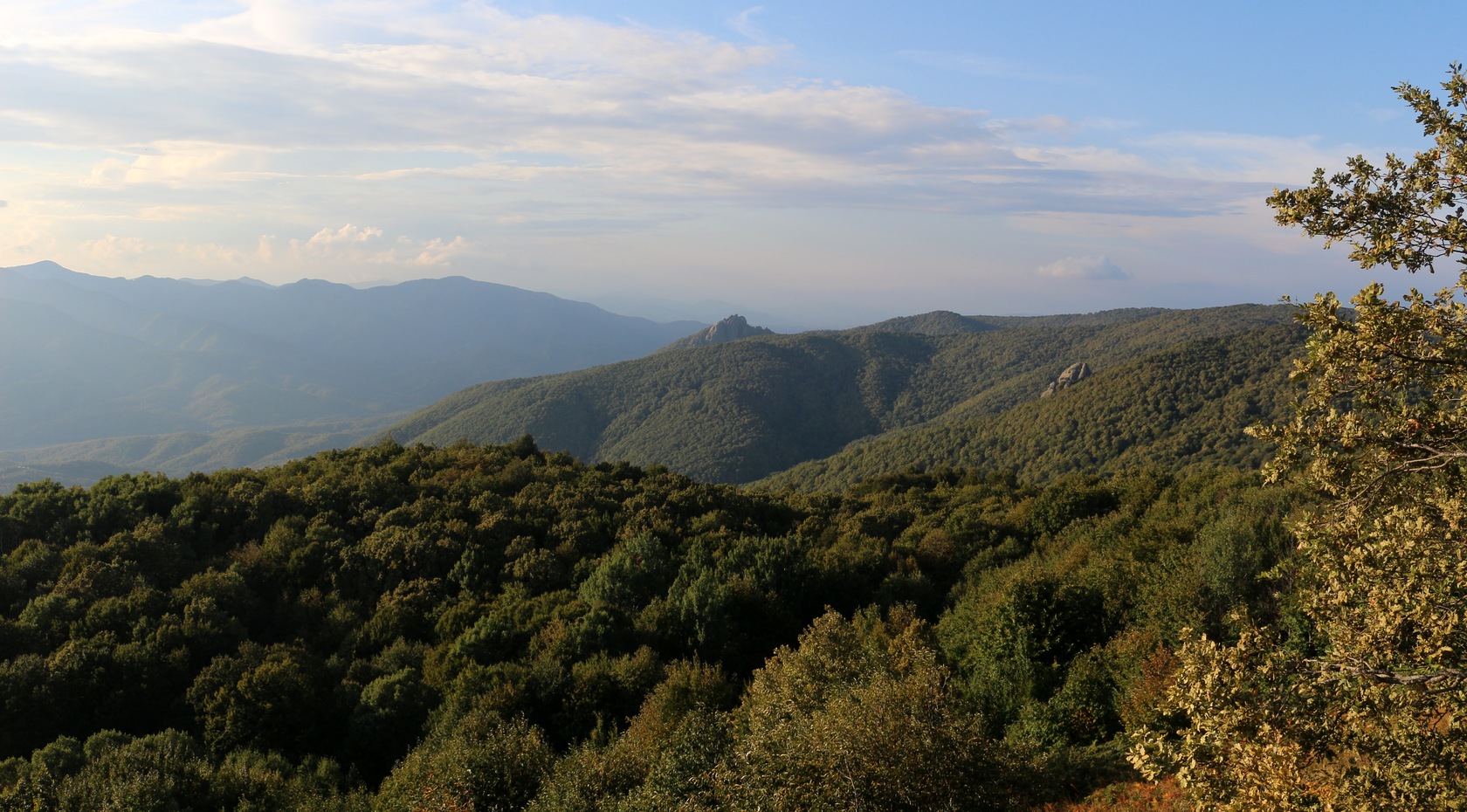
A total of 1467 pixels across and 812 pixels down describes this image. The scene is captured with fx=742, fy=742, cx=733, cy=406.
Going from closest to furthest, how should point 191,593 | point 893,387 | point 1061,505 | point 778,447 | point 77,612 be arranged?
point 77,612
point 191,593
point 1061,505
point 778,447
point 893,387

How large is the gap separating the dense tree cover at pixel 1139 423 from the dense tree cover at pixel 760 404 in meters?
35.3

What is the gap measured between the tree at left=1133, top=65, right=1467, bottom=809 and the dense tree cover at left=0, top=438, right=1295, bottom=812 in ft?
11.8

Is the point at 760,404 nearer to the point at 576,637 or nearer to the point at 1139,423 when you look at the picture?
the point at 1139,423

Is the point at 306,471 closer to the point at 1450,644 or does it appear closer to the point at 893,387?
the point at 1450,644

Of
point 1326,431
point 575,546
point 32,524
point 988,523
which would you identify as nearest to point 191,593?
point 32,524

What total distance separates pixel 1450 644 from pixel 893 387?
192348 mm

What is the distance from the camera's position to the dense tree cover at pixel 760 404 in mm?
153000

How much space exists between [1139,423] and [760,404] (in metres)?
99.8

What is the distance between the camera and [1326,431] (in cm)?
756

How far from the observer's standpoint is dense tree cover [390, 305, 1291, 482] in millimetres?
153000

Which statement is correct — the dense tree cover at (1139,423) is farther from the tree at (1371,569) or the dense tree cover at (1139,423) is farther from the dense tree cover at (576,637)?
the tree at (1371,569)

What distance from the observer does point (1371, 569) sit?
7.25 m

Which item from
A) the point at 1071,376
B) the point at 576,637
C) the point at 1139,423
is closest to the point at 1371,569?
the point at 576,637

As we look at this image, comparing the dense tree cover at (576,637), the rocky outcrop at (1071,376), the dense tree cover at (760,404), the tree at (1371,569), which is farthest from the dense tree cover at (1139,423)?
the tree at (1371,569)
